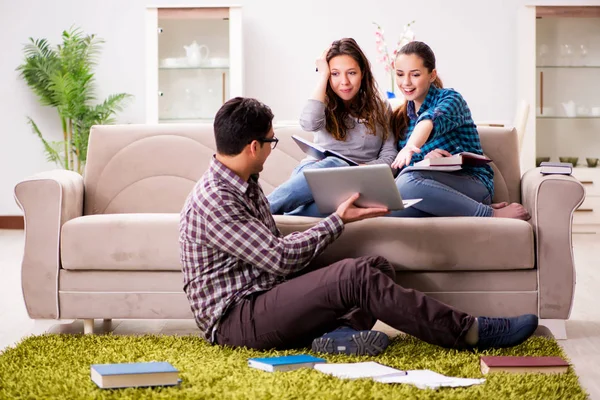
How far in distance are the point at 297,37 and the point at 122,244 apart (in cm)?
417

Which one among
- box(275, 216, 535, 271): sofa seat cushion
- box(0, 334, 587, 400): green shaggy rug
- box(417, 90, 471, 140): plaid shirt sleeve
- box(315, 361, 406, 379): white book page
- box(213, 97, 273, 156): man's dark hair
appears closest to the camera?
box(0, 334, 587, 400): green shaggy rug

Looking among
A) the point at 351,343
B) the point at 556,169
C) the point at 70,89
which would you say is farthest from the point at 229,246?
the point at 70,89

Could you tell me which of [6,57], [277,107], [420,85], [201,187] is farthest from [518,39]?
[201,187]

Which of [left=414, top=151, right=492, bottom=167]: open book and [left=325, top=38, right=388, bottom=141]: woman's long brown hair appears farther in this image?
[left=325, top=38, right=388, bottom=141]: woman's long brown hair

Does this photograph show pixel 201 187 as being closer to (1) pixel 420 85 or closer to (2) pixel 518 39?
(1) pixel 420 85

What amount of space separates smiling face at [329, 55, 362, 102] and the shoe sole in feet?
3.45

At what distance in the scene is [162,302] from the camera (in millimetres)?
2975

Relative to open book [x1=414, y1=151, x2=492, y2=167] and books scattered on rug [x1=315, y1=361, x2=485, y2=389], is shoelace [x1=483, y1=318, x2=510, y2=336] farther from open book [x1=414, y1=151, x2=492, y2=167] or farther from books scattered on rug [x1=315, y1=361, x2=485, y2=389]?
open book [x1=414, y1=151, x2=492, y2=167]

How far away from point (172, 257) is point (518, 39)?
14.4ft

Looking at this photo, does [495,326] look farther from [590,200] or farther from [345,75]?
[590,200]

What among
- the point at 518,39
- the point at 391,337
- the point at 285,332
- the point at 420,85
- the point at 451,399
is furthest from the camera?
the point at 518,39

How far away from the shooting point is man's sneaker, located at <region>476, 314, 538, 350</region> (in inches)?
99.3

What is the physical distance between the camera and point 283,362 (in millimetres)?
2275

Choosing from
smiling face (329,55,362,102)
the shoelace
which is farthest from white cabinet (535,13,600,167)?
the shoelace
